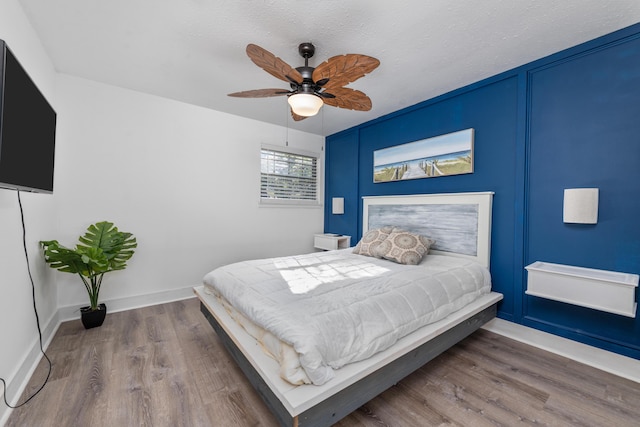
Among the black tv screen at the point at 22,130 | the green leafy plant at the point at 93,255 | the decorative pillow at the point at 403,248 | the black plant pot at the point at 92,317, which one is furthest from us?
the decorative pillow at the point at 403,248

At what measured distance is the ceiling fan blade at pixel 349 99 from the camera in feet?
7.33

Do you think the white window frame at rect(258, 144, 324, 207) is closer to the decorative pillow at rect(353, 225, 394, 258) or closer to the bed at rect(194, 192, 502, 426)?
the bed at rect(194, 192, 502, 426)

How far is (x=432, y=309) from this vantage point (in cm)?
191

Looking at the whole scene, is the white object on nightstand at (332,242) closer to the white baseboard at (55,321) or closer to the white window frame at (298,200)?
the white window frame at (298,200)

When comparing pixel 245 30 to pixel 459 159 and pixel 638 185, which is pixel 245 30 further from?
pixel 638 185

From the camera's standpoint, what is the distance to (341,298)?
5.45 ft

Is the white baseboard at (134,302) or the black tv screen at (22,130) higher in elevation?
the black tv screen at (22,130)

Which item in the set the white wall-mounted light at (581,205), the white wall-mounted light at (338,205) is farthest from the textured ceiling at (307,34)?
the white wall-mounted light at (338,205)

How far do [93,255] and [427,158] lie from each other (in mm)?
3692

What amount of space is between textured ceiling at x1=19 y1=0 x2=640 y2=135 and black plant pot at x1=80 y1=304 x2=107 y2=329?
2432mm

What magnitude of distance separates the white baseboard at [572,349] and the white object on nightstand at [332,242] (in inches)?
87.6

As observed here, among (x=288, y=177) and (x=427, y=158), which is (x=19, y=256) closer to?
(x=288, y=177)

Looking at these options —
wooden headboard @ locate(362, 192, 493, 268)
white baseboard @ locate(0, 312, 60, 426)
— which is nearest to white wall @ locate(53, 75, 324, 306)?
white baseboard @ locate(0, 312, 60, 426)

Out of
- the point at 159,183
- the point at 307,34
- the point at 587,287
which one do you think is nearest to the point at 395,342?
the point at 587,287
